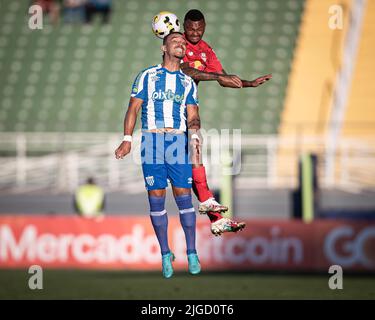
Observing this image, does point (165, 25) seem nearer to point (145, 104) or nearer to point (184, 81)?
point (184, 81)

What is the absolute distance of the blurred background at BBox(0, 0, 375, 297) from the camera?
21641mm

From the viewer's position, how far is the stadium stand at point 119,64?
27.3 metres

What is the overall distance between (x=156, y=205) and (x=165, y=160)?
46 centimetres

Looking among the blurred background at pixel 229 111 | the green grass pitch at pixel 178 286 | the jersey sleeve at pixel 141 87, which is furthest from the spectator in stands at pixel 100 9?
the jersey sleeve at pixel 141 87

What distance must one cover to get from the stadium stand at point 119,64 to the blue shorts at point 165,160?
19553mm

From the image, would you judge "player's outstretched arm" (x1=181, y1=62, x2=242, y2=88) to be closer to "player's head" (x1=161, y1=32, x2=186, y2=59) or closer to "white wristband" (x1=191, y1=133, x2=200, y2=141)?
"player's head" (x1=161, y1=32, x2=186, y2=59)

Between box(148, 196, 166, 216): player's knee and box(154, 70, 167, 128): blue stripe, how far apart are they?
0.66 m

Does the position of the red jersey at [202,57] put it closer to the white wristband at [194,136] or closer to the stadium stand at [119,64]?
the white wristband at [194,136]

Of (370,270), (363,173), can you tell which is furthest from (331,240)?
(363,173)

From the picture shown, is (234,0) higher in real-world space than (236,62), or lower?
higher

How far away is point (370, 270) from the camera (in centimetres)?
1994

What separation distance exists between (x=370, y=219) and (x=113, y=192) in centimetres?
607

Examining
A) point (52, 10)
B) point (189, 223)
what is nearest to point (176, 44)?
point (189, 223)

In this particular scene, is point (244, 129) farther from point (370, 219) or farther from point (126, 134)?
point (126, 134)
